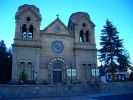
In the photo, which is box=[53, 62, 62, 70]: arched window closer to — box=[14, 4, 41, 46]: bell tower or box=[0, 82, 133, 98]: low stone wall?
box=[14, 4, 41, 46]: bell tower

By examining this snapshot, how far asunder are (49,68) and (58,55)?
3469 mm

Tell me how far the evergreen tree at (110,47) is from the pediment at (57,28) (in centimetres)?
822

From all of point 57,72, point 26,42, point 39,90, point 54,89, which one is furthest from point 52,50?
point 39,90

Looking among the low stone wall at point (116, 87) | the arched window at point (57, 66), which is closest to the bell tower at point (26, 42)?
the arched window at point (57, 66)

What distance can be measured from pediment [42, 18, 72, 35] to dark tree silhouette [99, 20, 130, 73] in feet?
27.3

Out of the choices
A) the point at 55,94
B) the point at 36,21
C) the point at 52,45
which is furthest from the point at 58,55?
the point at 55,94

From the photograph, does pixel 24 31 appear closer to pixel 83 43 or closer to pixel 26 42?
pixel 26 42

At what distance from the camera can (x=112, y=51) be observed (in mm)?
39188

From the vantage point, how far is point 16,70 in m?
33.3

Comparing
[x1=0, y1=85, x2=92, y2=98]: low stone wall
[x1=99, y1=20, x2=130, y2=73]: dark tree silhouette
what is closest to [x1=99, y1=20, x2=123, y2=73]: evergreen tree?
[x1=99, y1=20, x2=130, y2=73]: dark tree silhouette

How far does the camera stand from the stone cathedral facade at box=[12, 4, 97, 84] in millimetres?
34562

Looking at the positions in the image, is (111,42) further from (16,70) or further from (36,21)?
(16,70)

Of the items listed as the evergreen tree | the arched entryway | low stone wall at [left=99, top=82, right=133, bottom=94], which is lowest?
low stone wall at [left=99, top=82, right=133, bottom=94]

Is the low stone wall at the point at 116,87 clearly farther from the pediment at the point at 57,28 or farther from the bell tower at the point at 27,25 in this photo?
the bell tower at the point at 27,25
